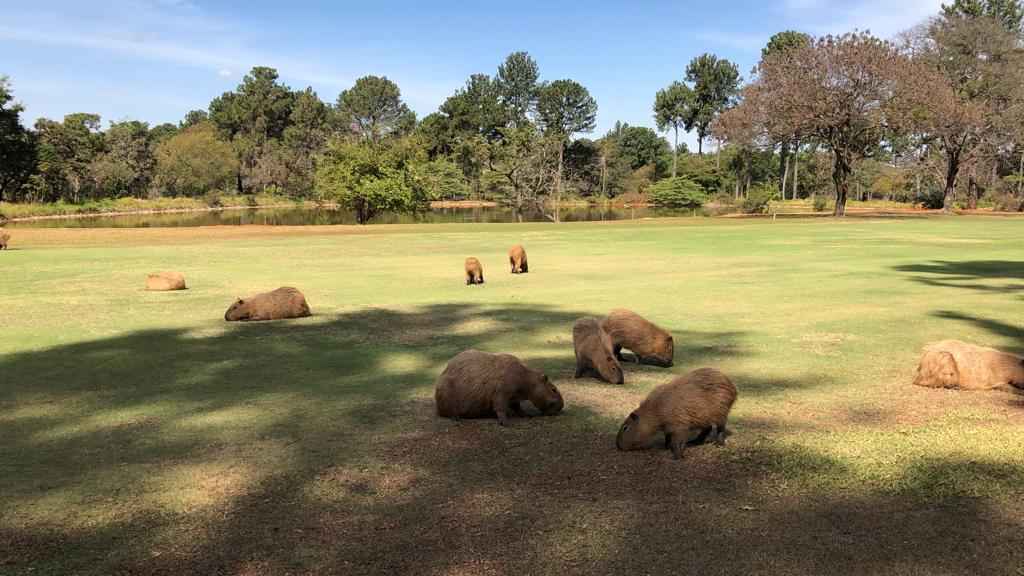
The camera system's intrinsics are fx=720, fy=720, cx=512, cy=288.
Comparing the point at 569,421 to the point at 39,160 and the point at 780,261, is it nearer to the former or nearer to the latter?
the point at 780,261

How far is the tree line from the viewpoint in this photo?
51688 millimetres

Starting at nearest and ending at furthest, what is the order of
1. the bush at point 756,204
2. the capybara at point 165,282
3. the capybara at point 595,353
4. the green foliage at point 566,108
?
the capybara at point 595,353 < the capybara at point 165,282 < the bush at point 756,204 < the green foliage at point 566,108

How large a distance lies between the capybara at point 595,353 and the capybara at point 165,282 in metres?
10.7

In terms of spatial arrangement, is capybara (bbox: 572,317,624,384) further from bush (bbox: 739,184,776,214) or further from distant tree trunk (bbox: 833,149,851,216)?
bush (bbox: 739,184,776,214)

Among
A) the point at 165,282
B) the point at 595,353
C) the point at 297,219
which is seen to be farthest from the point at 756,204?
the point at 595,353

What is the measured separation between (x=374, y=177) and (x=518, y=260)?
37.6 metres

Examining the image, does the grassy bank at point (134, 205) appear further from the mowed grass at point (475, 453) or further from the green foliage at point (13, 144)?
the mowed grass at point (475, 453)

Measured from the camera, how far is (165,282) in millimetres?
15195

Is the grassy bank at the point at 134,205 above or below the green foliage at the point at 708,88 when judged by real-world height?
below

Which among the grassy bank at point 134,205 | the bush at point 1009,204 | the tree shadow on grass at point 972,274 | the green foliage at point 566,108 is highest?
the green foliage at point 566,108

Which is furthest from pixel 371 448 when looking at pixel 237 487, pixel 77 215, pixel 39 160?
pixel 39 160

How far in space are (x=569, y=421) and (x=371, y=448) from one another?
5.57 ft

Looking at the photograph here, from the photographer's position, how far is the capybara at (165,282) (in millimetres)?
15109

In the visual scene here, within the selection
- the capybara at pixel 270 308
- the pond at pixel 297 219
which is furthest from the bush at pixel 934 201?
the capybara at pixel 270 308
